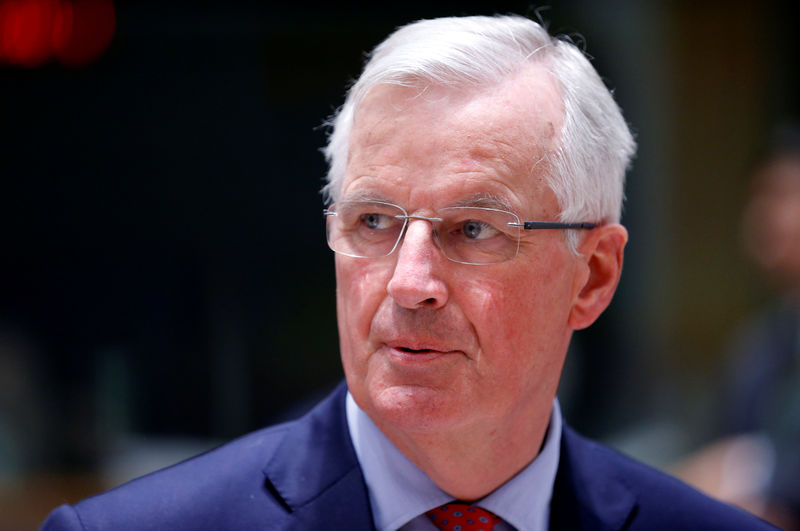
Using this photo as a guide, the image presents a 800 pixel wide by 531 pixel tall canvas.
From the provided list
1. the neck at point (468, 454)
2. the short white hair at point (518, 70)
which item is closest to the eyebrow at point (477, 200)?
the short white hair at point (518, 70)

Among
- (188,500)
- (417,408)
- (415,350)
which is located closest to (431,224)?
(415,350)

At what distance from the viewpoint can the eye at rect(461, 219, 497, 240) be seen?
203 cm

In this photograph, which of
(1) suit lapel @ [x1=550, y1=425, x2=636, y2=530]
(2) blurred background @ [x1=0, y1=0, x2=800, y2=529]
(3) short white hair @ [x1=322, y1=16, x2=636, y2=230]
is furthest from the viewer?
(2) blurred background @ [x1=0, y1=0, x2=800, y2=529]

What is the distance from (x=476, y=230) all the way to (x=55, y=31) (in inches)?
173

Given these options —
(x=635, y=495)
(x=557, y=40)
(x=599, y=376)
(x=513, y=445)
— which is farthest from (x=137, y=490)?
(x=599, y=376)

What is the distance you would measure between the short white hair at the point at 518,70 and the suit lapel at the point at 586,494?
602 millimetres

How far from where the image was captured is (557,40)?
229 cm

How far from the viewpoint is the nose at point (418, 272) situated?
1947 mm

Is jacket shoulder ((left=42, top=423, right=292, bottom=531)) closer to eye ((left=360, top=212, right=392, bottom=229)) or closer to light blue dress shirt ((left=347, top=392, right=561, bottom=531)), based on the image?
light blue dress shirt ((left=347, top=392, right=561, bottom=531))

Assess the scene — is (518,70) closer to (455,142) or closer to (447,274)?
(455,142)

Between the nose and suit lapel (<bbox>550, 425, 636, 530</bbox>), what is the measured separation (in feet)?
2.04

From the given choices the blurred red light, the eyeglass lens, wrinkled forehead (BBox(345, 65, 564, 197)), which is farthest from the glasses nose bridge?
the blurred red light

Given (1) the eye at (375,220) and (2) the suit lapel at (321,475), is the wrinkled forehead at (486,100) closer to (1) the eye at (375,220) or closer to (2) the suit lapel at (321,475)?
(1) the eye at (375,220)

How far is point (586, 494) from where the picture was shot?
7.47 ft
